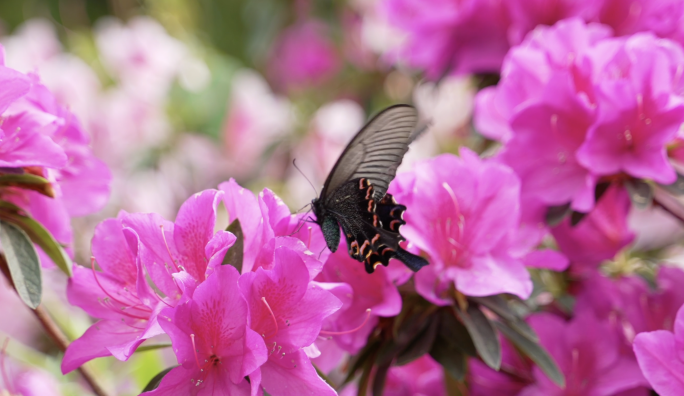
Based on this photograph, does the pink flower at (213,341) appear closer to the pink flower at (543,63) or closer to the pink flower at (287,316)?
the pink flower at (287,316)

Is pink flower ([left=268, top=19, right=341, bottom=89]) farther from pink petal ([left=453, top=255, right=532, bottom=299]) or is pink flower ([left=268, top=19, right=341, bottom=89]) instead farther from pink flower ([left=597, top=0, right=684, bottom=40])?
pink petal ([left=453, top=255, right=532, bottom=299])

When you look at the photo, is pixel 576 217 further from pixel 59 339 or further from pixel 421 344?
pixel 59 339

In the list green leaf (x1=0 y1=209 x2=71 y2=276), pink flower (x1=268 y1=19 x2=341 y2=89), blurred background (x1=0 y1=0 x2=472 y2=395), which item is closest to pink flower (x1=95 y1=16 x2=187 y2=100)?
blurred background (x1=0 y1=0 x2=472 y2=395)

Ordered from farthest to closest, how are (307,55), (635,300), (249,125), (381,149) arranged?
(307,55)
(249,125)
(635,300)
(381,149)

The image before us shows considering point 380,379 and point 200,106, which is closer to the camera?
point 380,379

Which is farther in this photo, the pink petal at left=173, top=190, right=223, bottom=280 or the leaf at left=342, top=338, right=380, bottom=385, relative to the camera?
the leaf at left=342, top=338, right=380, bottom=385

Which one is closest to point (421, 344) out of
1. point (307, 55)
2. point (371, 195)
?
point (371, 195)

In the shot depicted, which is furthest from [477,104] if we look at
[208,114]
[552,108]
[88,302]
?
[208,114]

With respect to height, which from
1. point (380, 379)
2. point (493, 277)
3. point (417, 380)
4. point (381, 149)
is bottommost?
point (417, 380)
